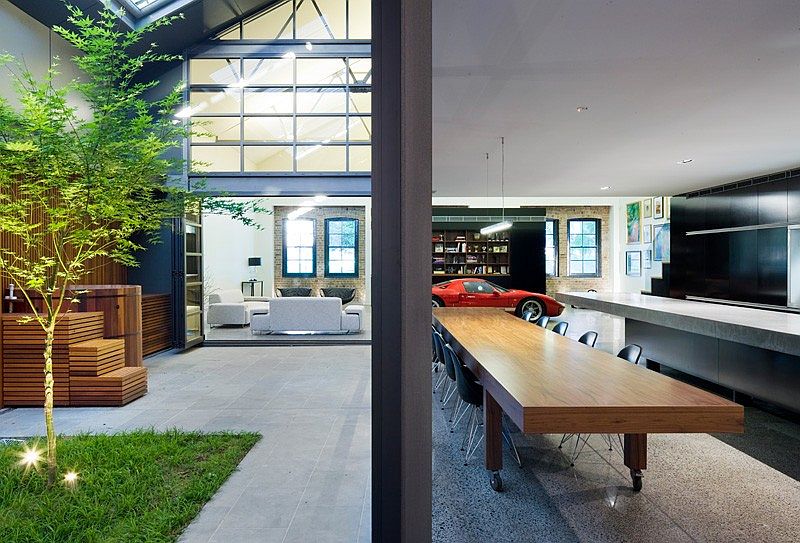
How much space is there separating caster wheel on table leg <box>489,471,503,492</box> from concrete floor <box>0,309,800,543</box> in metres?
0.05

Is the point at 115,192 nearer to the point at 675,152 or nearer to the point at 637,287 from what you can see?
the point at 675,152

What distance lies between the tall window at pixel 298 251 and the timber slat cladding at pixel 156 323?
289 inches

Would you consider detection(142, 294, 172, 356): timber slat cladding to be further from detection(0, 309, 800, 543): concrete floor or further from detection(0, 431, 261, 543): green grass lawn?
detection(0, 431, 261, 543): green grass lawn

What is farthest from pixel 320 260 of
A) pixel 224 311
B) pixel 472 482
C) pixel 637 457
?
pixel 637 457

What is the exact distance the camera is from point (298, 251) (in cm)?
1551

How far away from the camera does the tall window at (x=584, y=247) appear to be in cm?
1577

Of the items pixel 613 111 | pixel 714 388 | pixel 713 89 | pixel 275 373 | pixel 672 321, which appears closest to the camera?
pixel 713 89

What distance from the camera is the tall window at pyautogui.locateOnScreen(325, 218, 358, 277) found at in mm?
15555

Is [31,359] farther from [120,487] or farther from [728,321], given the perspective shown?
[728,321]

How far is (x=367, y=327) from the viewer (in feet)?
34.8

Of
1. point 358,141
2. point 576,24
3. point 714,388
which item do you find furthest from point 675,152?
point 358,141

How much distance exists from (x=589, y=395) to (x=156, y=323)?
718 cm

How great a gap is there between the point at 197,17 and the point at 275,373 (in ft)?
19.1

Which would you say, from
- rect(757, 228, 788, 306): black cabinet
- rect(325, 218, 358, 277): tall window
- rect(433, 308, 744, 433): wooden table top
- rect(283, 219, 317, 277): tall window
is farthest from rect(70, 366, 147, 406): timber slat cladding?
rect(325, 218, 358, 277): tall window
